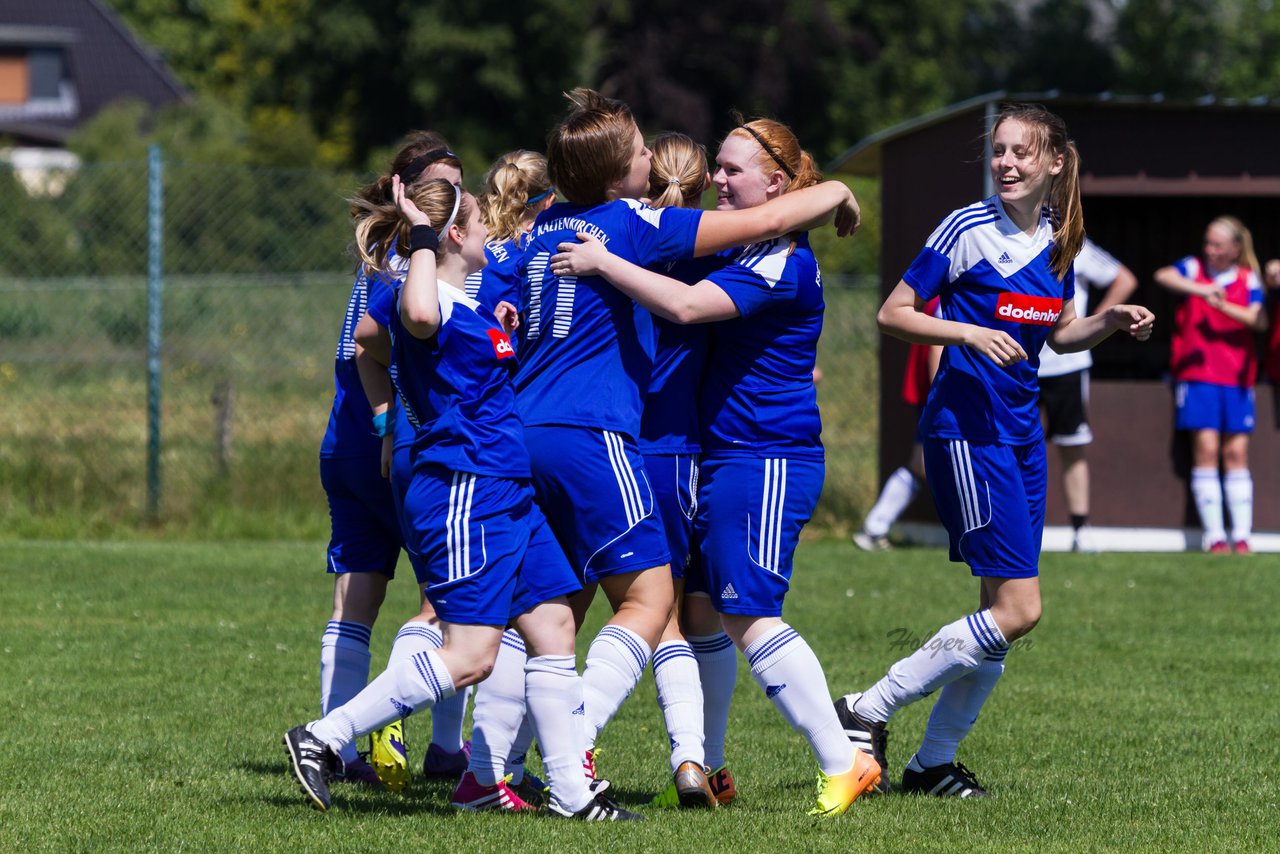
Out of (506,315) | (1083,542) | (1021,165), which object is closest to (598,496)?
(506,315)

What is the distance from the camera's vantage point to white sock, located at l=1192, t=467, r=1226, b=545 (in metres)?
12.2

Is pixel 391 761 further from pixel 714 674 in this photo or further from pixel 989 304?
pixel 989 304

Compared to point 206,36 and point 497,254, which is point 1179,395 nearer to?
point 497,254

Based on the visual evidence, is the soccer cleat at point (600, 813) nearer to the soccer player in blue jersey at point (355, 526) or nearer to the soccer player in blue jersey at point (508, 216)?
the soccer player in blue jersey at point (355, 526)

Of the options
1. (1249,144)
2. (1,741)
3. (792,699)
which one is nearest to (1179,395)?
(1249,144)

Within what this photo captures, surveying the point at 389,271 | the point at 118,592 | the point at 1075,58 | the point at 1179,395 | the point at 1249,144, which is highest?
the point at 1075,58

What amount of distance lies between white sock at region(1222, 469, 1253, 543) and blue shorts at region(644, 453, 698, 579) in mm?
8172

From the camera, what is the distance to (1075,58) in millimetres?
55812

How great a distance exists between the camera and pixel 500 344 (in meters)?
4.79

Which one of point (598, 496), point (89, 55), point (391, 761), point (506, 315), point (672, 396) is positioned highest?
point (89, 55)

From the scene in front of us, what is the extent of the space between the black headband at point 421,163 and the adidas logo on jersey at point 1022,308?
1733 mm

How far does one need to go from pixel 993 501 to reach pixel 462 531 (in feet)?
5.42

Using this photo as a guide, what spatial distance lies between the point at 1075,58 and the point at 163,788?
54472 mm

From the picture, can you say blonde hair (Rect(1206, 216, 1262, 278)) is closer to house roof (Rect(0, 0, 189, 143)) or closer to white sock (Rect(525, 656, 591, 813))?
white sock (Rect(525, 656, 591, 813))
